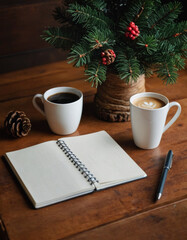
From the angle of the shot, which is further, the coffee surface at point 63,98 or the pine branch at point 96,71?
the coffee surface at point 63,98

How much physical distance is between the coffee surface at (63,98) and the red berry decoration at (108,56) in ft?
0.60

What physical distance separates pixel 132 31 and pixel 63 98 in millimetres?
298

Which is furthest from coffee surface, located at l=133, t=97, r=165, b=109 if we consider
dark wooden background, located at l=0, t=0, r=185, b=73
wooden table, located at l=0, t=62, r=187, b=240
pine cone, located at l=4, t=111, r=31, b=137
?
dark wooden background, located at l=0, t=0, r=185, b=73

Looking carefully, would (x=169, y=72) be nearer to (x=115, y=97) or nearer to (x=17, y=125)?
(x=115, y=97)

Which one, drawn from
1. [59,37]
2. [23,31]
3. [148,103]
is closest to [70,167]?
[148,103]

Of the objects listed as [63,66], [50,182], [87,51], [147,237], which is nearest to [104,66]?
[87,51]

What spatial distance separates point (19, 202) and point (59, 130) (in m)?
0.30

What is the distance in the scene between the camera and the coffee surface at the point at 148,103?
1.03m

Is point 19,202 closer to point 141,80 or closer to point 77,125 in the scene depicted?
point 77,125

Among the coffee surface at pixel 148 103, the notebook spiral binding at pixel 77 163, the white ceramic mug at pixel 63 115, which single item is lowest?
the notebook spiral binding at pixel 77 163

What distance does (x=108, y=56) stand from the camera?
995mm

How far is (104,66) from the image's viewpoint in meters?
1.03

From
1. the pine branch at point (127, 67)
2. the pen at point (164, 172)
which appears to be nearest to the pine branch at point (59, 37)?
the pine branch at point (127, 67)

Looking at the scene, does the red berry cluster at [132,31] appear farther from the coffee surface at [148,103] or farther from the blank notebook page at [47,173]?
the blank notebook page at [47,173]
